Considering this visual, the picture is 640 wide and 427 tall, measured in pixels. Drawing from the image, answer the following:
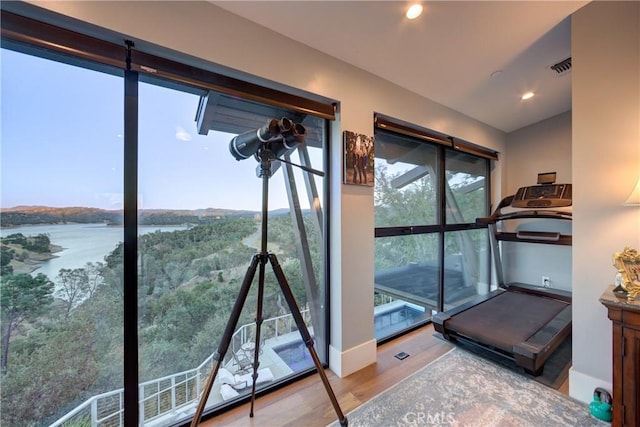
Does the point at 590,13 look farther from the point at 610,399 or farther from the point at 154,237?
the point at 154,237

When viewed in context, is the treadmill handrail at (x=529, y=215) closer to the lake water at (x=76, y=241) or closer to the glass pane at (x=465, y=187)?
the glass pane at (x=465, y=187)

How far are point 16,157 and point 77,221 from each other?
355 millimetres

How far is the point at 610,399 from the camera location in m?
1.50

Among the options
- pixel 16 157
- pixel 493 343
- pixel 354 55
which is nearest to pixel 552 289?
pixel 493 343

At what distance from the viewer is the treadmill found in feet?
6.51

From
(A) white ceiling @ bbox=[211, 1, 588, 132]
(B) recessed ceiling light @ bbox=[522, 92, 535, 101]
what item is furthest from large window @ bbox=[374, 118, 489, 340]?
(B) recessed ceiling light @ bbox=[522, 92, 535, 101]

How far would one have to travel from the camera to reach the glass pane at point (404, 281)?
8.33 feet

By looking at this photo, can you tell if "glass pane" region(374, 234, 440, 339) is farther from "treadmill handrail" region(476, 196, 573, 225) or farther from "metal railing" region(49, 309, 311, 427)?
"metal railing" region(49, 309, 311, 427)

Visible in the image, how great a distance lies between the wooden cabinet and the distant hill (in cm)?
223

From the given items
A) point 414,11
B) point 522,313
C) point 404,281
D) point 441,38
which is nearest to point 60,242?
point 414,11

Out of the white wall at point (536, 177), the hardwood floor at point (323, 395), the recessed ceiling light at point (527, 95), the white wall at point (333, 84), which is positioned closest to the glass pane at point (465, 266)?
the white wall at point (536, 177)

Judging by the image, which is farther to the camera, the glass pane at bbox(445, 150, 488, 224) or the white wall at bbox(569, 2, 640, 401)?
the glass pane at bbox(445, 150, 488, 224)

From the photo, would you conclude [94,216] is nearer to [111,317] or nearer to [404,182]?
[111,317]

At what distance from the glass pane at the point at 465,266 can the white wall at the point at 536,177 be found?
359 mm
